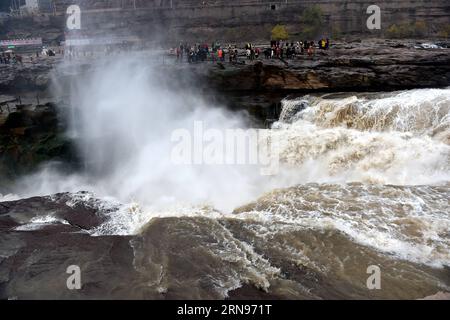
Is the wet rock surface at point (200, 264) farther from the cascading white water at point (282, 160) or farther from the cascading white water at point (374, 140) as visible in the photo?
the cascading white water at point (374, 140)

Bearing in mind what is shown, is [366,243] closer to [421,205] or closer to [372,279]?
[372,279]

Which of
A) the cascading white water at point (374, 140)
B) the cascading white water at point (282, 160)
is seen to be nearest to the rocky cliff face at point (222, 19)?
the cascading white water at point (282, 160)

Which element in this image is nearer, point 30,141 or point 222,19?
point 30,141

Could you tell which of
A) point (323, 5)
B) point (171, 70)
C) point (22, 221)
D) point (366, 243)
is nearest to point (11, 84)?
point (171, 70)

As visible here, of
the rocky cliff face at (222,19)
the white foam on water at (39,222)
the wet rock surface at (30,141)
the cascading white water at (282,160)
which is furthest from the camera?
the rocky cliff face at (222,19)

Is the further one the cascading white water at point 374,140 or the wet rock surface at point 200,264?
the cascading white water at point 374,140

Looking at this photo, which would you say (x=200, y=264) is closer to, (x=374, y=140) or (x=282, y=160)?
(x=282, y=160)

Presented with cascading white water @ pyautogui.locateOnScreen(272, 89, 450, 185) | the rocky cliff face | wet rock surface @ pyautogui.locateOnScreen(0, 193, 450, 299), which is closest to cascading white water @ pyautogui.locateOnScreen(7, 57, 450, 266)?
cascading white water @ pyautogui.locateOnScreen(272, 89, 450, 185)

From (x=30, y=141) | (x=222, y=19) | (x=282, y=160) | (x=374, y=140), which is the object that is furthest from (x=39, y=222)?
(x=222, y=19)

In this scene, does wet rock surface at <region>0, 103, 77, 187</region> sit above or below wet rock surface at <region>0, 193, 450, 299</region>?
above

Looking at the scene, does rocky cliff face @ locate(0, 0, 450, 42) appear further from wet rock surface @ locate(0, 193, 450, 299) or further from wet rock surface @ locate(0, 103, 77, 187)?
wet rock surface @ locate(0, 193, 450, 299)

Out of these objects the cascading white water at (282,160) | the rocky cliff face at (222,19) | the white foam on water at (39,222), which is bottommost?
the white foam on water at (39,222)
